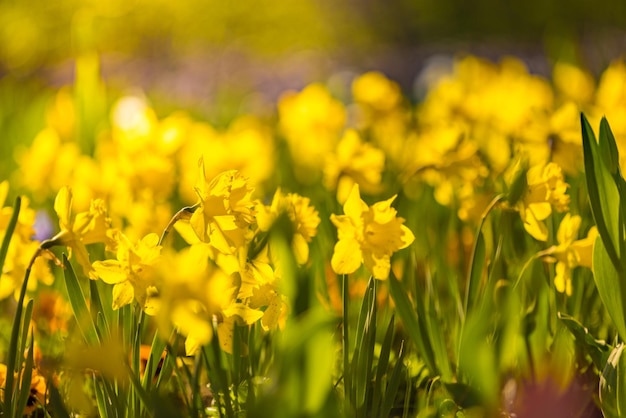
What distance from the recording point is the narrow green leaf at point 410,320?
1.33m

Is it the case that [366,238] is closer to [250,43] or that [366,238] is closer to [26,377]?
[26,377]

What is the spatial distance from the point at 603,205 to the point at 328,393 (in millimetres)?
611

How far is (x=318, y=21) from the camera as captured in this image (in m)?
10.7

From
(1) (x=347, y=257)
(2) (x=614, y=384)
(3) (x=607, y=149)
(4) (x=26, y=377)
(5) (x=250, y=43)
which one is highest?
(5) (x=250, y=43)

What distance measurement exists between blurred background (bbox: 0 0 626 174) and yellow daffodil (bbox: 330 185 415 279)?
2.71 meters

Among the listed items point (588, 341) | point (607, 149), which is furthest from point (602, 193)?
point (588, 341)

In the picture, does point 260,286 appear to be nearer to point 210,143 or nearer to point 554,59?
point 210,143

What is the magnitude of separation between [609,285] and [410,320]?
297 millimetres

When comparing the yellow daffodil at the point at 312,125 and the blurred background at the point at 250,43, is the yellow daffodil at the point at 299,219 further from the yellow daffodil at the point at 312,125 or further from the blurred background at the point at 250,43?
the blurred background at the point at 250,43

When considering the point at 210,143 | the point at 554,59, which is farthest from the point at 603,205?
the point at 554,59

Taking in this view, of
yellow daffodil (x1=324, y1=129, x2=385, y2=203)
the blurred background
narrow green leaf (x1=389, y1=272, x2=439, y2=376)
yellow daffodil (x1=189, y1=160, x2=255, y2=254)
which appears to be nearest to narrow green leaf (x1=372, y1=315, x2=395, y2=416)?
narrow green leaf (x1=389, y1=272, x2=439, y2=376)

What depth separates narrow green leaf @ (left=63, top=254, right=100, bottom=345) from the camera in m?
1.13

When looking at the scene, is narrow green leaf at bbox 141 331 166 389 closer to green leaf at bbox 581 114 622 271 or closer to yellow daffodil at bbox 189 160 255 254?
yellow daffodil at bbox 189 160 255 254

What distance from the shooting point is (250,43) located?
1156 centimetres
